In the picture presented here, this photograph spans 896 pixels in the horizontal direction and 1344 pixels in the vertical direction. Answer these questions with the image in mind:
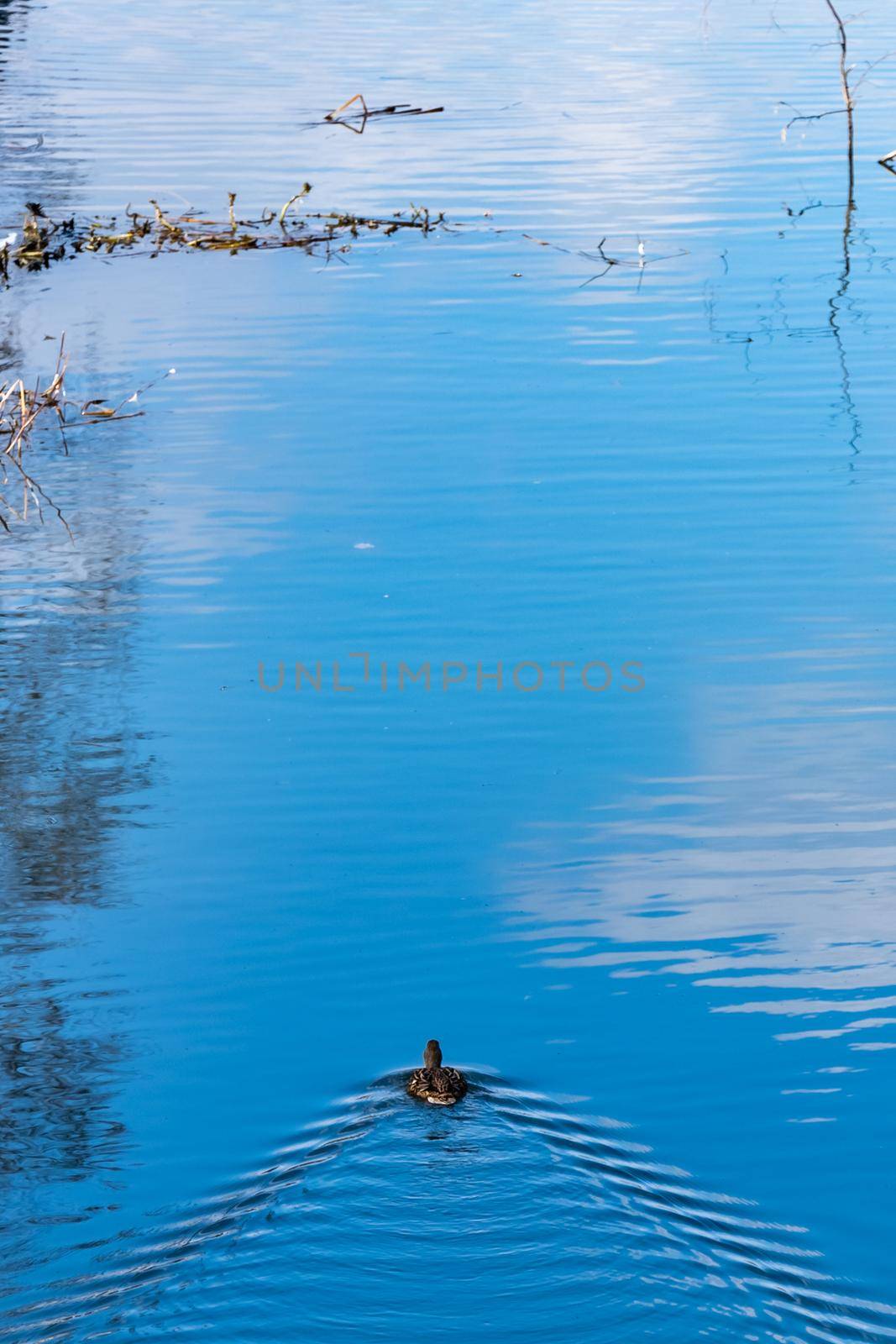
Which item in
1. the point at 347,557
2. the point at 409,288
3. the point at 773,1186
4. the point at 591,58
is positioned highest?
the point at 591,58

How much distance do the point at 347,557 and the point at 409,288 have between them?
8458mm

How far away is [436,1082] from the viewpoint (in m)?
6.22

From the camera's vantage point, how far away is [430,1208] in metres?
5.65

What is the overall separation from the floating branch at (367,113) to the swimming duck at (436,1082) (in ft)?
83.2

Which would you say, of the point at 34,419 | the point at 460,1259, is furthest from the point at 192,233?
the point at 460,1259

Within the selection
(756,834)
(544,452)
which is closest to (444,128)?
(544,452)

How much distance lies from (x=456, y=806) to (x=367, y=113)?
944 inches

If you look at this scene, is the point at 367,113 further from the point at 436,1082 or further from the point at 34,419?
the point at 436,1082

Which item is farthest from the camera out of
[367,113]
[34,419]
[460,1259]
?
[367,113]

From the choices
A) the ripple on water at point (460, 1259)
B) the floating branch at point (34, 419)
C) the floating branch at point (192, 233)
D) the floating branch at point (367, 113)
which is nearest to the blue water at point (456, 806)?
the ripple on water at point (460, 1259)

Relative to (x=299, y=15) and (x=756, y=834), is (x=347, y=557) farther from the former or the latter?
(x=299, y=15)

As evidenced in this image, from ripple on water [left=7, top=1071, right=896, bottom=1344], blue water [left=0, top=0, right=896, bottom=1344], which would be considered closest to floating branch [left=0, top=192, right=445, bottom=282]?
blue water [left=0, top=0, right=896, bottom=1344]

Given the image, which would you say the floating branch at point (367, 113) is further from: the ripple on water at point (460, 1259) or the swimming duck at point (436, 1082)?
the ripple on water at point (460, 1259)

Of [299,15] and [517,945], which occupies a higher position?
[299,15]
